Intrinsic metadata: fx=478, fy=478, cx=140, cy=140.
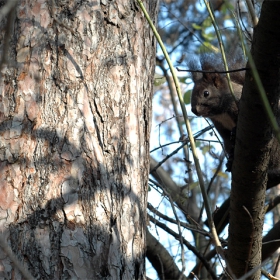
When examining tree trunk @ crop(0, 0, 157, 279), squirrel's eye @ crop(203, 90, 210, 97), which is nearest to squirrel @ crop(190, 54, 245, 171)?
squirrel's eye @ crop(203, 90, 210, 97)

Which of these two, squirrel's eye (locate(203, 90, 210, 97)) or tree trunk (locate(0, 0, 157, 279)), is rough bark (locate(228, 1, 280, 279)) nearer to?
tree trunk (locate(0, 0, 157, 279))

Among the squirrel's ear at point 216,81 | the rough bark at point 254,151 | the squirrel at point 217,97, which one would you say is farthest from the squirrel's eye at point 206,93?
the rough bark at point 254,151

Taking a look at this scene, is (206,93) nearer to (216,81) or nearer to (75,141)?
(216,81)

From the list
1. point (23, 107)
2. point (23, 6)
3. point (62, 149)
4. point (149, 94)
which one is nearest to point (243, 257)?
point (149, 94)

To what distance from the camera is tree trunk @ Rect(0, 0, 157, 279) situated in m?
1.43

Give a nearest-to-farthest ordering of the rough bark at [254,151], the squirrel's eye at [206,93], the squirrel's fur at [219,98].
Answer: the rough bark at [254,151], the squirrel's fur at [219,98], the squirrel's eye at [206,93]

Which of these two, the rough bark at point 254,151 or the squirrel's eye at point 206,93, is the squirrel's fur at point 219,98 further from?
the rough bark at point 254,151

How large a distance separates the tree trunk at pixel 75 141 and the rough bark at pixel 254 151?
0.36 m

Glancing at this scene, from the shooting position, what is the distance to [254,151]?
5.33 ft

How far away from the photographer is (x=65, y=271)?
1.39m

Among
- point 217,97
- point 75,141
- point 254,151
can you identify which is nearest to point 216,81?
point 217,97

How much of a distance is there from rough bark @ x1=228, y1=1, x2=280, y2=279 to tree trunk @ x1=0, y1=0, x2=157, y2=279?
0.36 metres

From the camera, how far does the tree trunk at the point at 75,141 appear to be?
143cm

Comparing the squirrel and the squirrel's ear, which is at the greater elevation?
the squirrel's ear
